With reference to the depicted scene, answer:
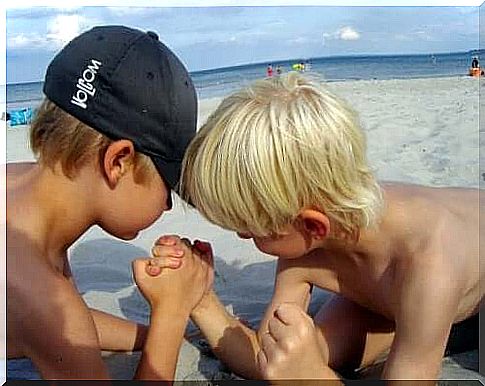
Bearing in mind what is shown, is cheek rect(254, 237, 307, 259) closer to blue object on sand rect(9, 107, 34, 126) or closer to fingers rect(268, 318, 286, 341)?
fingers rect(268, 318, 286, 341)

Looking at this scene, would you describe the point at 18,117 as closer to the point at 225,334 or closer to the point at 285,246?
the point at 225,334

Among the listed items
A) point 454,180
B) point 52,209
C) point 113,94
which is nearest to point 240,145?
point 113,94

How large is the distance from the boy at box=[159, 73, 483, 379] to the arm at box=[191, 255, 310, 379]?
5 cm

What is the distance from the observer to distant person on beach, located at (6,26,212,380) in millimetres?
1301

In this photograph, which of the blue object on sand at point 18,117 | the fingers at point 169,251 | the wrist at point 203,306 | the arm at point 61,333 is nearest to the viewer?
the arm at point 61,333

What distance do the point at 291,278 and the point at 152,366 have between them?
0.39m

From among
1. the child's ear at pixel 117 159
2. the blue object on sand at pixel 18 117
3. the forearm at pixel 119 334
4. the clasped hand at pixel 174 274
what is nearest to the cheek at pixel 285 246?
the clasped hand at pixel 174 274

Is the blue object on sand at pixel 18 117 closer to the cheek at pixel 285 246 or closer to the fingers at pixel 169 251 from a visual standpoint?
the fingers at pixel 169 251

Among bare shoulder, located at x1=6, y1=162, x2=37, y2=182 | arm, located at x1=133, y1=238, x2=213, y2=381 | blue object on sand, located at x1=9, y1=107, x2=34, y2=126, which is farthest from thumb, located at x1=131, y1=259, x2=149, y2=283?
blue object on sand, located at x1=9, y1=107, x2=34, y2=126

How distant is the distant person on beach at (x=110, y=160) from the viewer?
130cm

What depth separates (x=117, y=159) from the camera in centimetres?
131

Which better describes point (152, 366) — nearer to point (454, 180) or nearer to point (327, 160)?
point (327, 160)

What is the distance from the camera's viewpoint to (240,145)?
3.99 feet

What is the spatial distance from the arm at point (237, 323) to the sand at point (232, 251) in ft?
0.11
